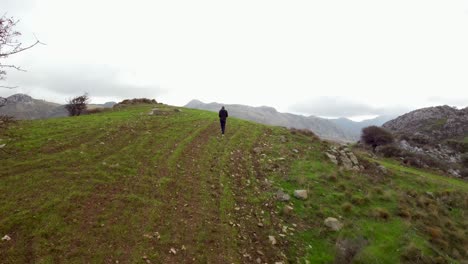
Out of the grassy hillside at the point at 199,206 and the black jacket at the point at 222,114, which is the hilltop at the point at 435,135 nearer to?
the grassy hillside at the point at 199,206

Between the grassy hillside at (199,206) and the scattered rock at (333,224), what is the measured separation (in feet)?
0.81

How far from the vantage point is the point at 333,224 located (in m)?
12.5

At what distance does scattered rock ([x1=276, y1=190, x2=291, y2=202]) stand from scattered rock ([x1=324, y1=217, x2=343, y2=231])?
7.89ft

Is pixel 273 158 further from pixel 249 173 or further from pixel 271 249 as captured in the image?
pixel 271 249

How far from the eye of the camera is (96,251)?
8.64 meters

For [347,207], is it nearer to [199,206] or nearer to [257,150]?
[199,206]

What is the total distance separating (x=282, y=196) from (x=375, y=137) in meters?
47.4

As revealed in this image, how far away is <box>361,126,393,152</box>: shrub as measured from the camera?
52.7 meters

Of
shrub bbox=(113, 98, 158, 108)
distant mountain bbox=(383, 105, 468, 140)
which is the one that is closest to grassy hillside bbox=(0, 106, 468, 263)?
shrub bbox=(113, 98, 158, 108)

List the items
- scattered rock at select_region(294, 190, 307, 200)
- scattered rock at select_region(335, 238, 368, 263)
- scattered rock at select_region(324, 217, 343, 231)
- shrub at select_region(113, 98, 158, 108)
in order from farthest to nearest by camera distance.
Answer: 1. shrub at select_region(113, 98, 158, 108)
2. scattered rock at select_region(294, 190, 307, 200)
3. scattered rock at select_region(324, 217, 343, 231)
4. scattered rock at select_region(335, 238, 368, 263)

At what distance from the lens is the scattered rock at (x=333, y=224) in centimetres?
1234

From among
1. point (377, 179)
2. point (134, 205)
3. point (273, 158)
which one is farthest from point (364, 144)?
point (134, 205)

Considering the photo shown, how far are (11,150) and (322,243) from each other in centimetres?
1909

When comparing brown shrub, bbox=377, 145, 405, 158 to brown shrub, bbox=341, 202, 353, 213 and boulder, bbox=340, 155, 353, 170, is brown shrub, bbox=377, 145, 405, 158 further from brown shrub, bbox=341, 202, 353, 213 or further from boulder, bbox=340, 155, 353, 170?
brown shrub, bbox=341, 202, 353, 213
